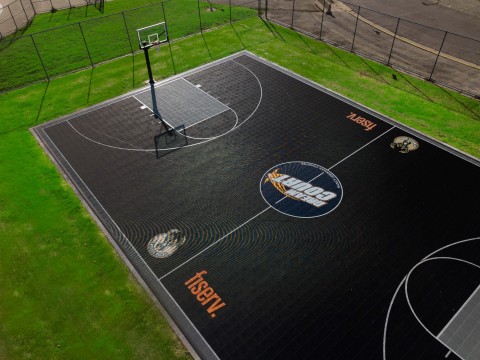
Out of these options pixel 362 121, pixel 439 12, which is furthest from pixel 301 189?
pixel 439 12

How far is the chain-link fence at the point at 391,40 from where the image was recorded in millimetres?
27062

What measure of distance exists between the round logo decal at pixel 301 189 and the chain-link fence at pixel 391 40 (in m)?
13.9

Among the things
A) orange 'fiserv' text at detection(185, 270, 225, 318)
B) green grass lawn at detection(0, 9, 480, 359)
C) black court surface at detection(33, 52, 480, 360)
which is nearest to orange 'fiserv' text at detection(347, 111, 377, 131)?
black court surface at detection(33, 52, 480, 360)

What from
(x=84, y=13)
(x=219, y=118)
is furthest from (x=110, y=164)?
(x=84, y=13)

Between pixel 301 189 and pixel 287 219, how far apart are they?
2.00 m

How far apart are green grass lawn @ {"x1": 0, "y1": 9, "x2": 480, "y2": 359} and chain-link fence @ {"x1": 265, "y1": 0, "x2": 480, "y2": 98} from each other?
5.94ft

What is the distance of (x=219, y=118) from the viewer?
22406mm

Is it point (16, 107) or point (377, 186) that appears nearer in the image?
point (377, 186)

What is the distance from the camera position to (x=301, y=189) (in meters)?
17.8

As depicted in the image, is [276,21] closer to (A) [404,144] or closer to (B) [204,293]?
(A) [404,144]

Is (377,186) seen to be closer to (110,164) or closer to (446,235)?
(446,235)

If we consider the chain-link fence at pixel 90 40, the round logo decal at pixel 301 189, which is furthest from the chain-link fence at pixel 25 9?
the round logo decal at pixel 301 189

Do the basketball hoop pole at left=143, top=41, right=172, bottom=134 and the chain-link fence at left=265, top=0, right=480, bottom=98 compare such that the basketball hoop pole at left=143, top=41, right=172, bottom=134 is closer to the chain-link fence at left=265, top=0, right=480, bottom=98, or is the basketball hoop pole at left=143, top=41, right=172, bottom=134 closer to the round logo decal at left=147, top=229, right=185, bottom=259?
the round logo decal at left=147, top=229, right=185, bottom=259

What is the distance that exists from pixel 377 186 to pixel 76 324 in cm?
1403
